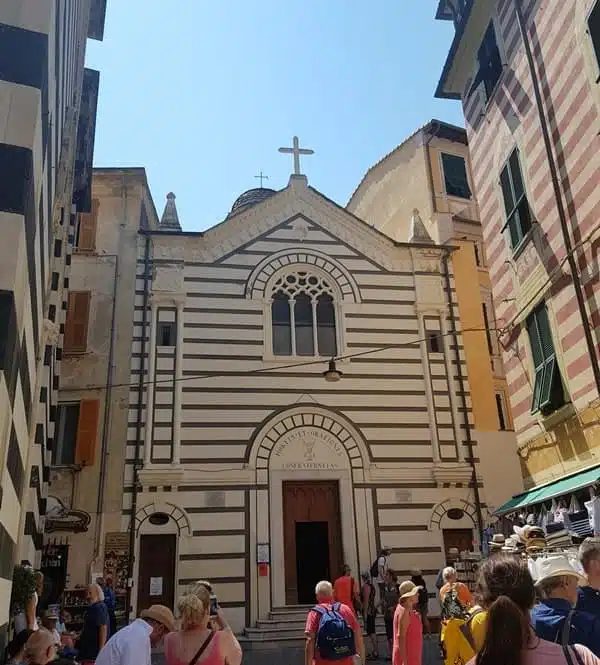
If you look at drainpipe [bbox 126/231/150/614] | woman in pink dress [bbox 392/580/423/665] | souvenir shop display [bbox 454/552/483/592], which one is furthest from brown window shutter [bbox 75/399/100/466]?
woman in pink dress [bbox 392/580/423/665]

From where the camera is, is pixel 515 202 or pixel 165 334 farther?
pixel 165 334

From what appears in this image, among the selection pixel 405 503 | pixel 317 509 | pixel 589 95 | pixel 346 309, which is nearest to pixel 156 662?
pixel 317 509

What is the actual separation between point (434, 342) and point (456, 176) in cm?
662

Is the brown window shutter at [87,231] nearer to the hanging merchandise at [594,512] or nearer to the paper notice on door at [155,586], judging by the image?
the paper notice on door at [155,586]

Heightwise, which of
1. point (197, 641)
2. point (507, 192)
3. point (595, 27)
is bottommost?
point (197, 641)

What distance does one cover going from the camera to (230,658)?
4.50 metres

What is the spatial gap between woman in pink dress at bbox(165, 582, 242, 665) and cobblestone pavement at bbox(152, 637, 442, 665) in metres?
7.15

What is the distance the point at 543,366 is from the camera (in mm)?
11203

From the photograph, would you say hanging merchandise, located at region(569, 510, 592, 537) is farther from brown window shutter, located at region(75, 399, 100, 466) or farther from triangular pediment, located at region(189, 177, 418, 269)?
brown window shutter, located at region(75, 399, 100, 466)

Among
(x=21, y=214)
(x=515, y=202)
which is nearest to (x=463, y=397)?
(x=515, y=202)

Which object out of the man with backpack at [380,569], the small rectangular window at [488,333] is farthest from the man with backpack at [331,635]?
the small rectangular window at [488,333]

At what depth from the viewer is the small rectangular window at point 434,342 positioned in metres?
17.4

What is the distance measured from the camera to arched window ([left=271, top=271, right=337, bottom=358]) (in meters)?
17.0

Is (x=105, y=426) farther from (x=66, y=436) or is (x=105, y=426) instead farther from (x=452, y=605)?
(x=452, y=605)
